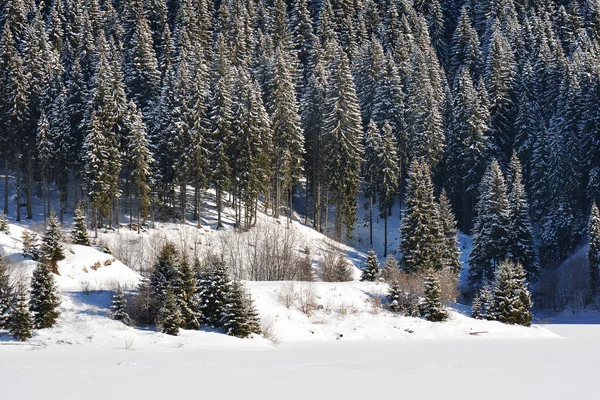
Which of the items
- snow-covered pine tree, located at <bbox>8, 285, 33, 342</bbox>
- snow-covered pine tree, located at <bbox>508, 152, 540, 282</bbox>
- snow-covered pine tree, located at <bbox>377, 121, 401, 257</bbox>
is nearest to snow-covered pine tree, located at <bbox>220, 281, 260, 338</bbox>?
snow-covered pine tree, located at <bbox>8, 285, 33, 342</bbox>

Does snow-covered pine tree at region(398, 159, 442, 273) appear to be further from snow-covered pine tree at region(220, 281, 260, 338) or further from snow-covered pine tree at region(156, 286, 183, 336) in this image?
snow-covered pine tree at region(156, 286, 183, 336)

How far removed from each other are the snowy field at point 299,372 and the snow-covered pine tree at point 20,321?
127cm

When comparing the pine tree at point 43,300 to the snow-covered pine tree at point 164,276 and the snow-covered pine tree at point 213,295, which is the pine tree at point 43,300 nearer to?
the snow-covered pine tree at point 164,276

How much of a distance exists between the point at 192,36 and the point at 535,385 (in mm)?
82050

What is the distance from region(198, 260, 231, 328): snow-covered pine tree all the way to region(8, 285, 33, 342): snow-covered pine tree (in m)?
8.29

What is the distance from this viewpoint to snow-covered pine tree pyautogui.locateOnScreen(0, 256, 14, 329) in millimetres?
28891

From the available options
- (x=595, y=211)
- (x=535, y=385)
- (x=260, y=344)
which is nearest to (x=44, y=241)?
(x=260, y=344)

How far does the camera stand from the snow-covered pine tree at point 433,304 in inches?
1522

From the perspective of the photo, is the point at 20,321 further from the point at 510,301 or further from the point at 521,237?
the point at 521,237

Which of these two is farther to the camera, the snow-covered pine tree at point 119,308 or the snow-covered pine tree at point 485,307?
the snow-covered pine tree at point 485,307

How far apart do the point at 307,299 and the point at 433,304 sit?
7.58 m

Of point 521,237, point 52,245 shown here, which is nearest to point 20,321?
point 52,245

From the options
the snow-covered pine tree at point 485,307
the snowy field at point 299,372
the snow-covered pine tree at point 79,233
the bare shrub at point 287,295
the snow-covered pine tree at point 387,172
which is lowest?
the snowy field at point 299,372

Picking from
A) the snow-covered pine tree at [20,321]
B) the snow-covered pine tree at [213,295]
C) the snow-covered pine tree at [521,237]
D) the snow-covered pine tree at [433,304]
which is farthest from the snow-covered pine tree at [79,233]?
the snow-covered pine tree at [521,237]
